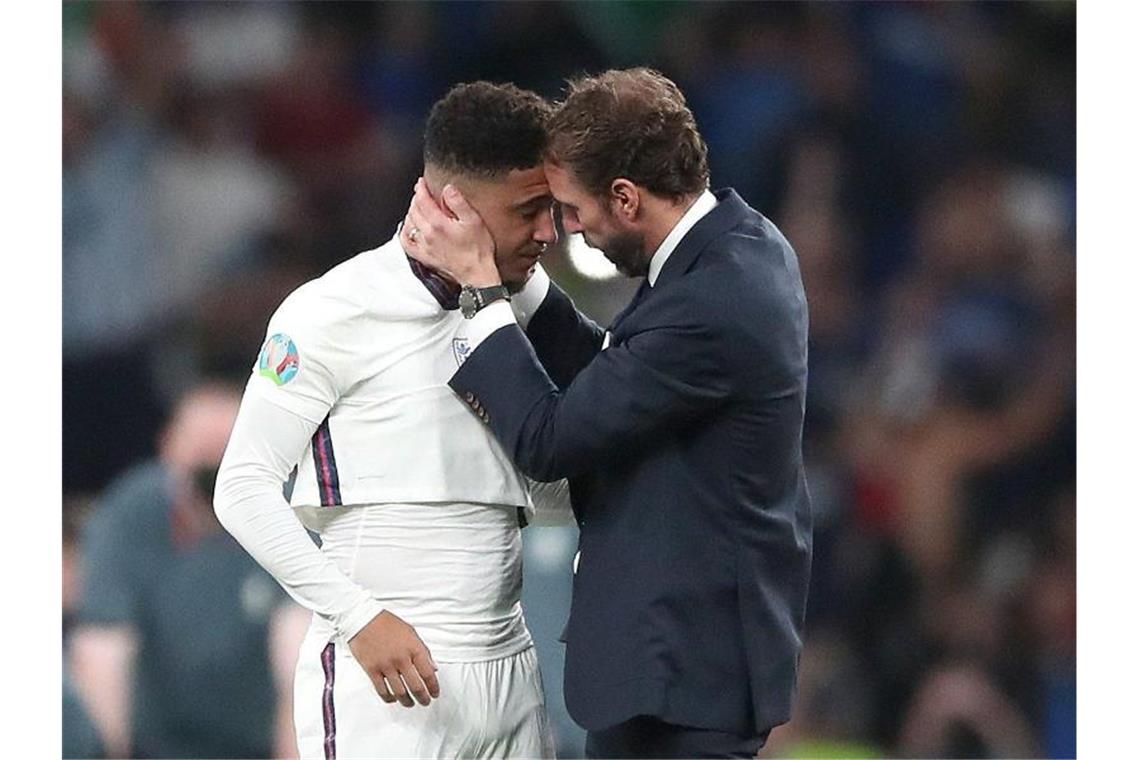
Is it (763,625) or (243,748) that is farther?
(243,748)

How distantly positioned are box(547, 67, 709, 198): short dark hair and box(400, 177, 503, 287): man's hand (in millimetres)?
115

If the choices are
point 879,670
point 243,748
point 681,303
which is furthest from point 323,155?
point 681,303

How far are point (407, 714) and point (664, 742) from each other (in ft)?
0.92

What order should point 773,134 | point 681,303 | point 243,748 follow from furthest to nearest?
1. point 773,134
2. point 243,748
3. point 681,303

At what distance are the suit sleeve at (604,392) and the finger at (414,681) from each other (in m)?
0.24

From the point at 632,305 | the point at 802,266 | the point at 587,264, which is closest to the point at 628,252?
the point at 632,305

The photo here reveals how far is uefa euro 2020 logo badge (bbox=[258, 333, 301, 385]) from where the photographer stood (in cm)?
158

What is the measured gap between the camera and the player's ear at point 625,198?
5.27ft

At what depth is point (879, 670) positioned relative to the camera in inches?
140

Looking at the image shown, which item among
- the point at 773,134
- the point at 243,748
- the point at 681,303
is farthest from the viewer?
the point at 773,134

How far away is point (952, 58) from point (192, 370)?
1996mm

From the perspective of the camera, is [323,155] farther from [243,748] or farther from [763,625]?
[763,625]

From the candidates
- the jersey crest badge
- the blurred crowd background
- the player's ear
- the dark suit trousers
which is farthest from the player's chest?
the blurred crowd background

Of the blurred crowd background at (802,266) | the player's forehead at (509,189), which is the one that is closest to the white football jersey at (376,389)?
the player's forehead at (509,189)
